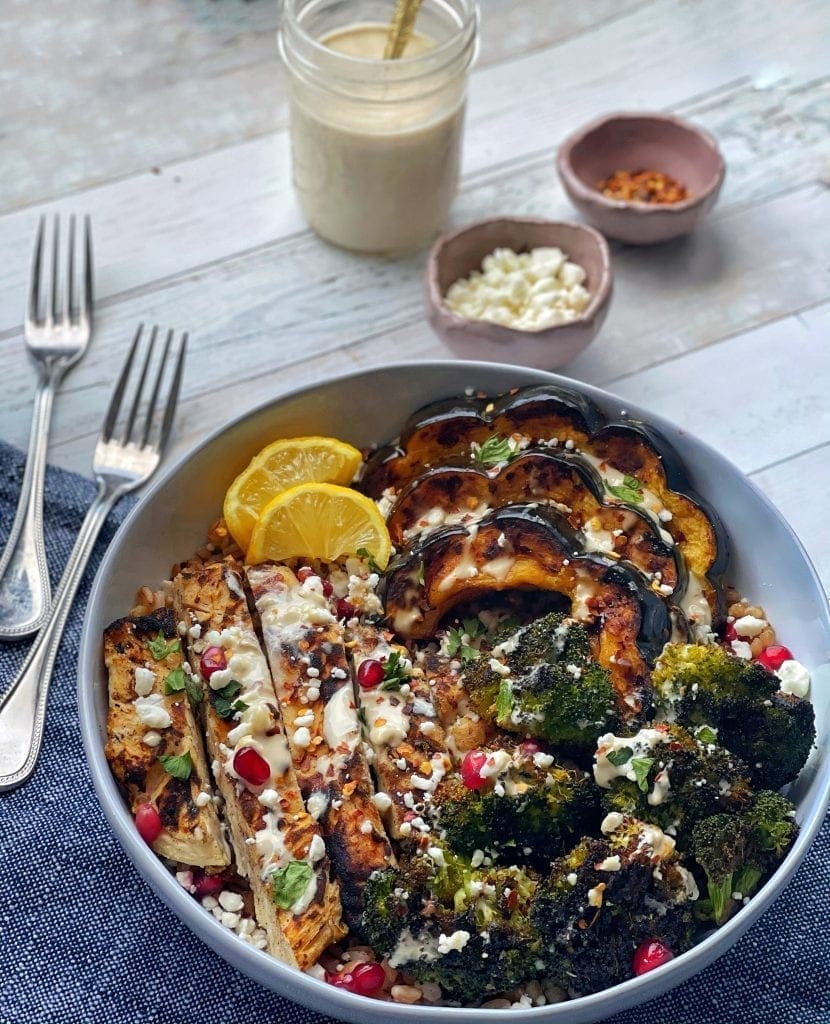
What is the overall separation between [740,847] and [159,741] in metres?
1.20

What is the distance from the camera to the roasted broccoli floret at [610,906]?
2.29 metres

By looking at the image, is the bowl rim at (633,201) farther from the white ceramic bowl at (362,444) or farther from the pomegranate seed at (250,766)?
the pomegranate seed at (250,766)

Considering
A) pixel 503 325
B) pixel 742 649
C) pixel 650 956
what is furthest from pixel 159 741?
pixel 503 325

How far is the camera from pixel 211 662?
265 cm

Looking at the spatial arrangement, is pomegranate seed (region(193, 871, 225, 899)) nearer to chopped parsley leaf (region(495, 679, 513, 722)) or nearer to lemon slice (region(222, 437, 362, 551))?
chopped parsley leaf (region(495, 679, 513, 722))

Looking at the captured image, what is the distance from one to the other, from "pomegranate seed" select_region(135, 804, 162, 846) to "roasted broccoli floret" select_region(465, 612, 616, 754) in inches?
27.8

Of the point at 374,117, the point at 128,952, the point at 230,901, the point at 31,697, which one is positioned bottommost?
the point at 128,952

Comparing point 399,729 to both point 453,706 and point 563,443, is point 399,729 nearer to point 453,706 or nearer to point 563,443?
point 453,706

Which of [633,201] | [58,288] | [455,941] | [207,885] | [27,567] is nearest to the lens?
[455,941]

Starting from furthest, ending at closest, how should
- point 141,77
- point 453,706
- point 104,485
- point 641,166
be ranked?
1. point 141,77
2. point 641,166
3. point 104,485
4. point 453,706

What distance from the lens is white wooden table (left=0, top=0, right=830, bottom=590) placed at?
3.71 m

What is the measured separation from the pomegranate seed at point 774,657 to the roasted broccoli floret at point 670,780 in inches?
13.9

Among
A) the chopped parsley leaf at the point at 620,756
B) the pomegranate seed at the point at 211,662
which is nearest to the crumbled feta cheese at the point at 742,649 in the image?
the chopped parsley leaf at the point at 620,756

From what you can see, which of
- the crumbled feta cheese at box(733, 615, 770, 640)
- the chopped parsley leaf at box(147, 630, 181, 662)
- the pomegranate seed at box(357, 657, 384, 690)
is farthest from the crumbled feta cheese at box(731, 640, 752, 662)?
the chopped parsley leaf at box(147, 630, 181, 662)
